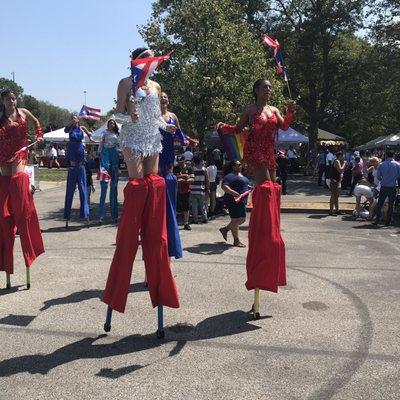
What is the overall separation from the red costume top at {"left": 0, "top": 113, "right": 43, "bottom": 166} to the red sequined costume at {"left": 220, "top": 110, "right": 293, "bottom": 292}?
2773 mm

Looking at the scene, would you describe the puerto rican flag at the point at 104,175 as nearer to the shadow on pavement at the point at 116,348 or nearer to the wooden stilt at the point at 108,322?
the shadow on pavement at the point at 116,348

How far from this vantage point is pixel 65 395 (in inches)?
140

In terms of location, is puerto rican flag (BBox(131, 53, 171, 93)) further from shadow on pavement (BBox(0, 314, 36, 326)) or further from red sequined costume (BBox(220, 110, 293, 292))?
shadow on pavement (BBox(0, 314, 36, 326))

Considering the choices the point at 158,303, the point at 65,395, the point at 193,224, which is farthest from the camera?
the point at 193,224

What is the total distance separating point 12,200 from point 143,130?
7.80 feet

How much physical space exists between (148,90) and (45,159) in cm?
3456

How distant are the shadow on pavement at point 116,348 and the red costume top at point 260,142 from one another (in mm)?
1647

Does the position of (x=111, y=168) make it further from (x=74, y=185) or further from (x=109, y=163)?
(x=74, y=185)

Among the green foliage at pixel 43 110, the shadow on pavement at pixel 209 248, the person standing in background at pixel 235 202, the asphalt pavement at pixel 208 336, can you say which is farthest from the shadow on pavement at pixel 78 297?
the green foliage at pixel 43 110

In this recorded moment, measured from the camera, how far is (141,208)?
4.57 metres

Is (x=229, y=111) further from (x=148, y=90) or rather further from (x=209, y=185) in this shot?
(x=148, y=90)

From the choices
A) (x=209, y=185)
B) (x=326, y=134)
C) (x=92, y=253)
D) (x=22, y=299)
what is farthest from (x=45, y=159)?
(x=22, y=299)

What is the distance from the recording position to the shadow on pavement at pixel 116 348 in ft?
13.0

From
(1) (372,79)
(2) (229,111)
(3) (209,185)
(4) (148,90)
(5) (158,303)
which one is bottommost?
(5) (158,303)
